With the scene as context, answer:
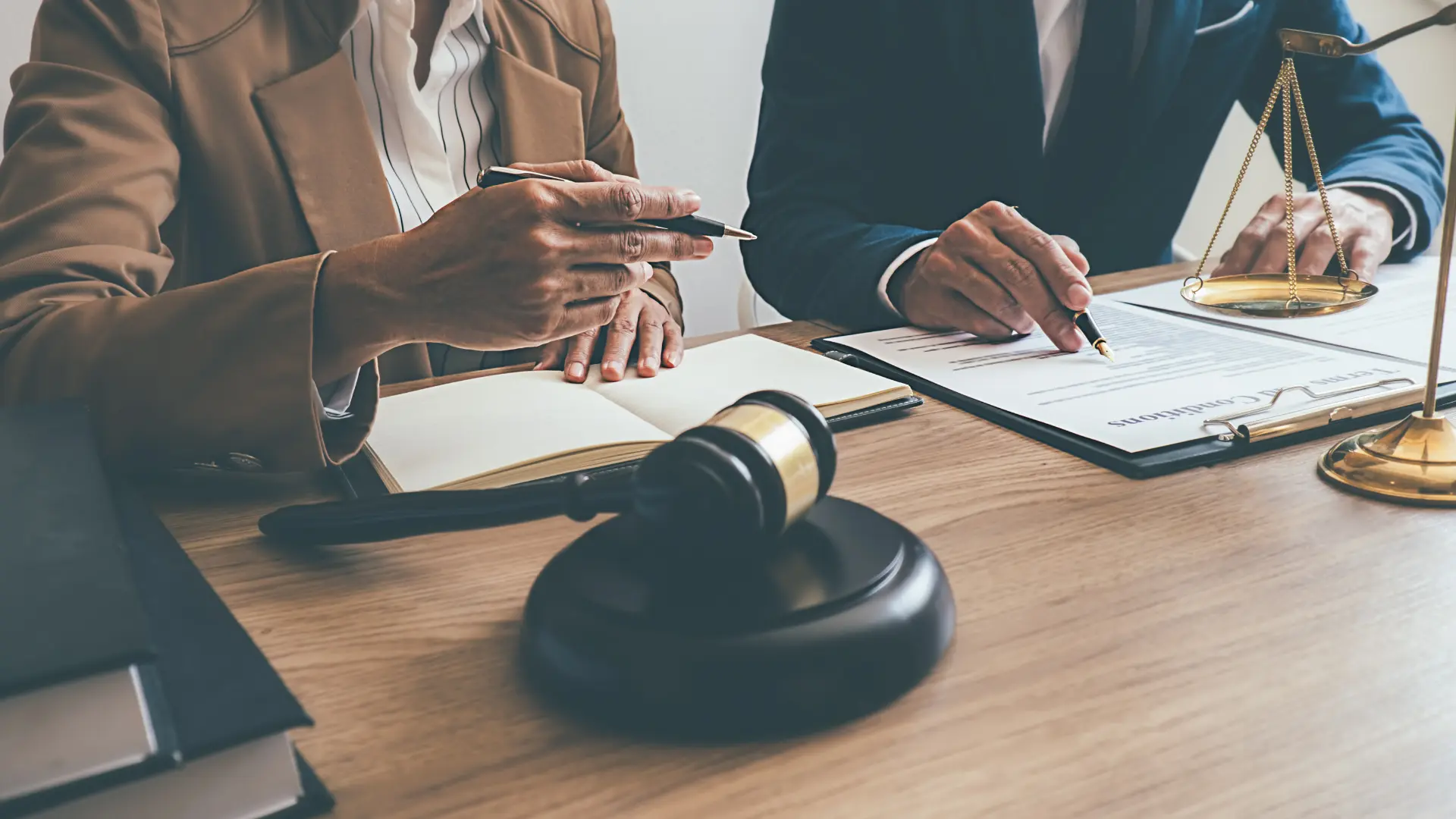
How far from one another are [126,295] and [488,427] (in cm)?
38

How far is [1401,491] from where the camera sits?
0.70 m

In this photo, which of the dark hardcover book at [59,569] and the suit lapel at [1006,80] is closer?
the dark hardcover book at [59,569]

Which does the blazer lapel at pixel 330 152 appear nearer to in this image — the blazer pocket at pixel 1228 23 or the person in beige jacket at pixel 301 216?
the person in beige jacket at pixel 301 216

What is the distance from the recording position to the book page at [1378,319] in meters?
1.02

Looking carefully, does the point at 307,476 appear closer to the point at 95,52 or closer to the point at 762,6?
the point at 95,52

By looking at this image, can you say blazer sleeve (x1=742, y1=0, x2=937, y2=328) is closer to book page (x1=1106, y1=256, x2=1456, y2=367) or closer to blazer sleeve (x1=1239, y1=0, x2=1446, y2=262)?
book page (x1=1106, y1=256, x2=1456, y2=367)

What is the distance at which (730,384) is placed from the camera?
99cm

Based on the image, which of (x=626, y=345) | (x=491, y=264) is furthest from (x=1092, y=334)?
(x=491, y=264)

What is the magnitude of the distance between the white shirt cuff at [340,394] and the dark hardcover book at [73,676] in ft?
1.32

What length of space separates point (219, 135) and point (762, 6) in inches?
83.5

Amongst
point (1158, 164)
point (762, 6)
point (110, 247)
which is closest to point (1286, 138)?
point (1158, 164)

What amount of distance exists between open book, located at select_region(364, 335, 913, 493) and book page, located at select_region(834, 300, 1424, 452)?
4.5 inches

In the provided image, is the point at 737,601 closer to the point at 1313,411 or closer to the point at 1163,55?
the point at 1313,411

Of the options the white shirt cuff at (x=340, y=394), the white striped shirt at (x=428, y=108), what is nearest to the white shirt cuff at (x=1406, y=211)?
the white striped shirt at (x=428, y=108)
